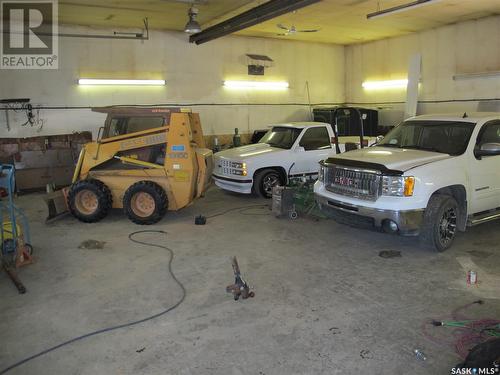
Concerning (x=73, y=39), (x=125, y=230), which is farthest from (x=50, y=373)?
(x=73, y=39)

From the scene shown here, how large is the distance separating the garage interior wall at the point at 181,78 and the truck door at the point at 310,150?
5.08 meters

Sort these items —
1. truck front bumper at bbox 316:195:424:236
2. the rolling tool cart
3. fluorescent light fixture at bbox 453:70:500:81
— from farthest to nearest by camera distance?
fluorescent light fixture at bbox 453:70:500:81 < truck front bumper at bbox 316:195:424:236 < the rolling tool cart

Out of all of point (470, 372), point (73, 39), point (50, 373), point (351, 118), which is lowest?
point (50, 373)

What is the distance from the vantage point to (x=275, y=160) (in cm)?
934

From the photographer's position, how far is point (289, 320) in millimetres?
4070

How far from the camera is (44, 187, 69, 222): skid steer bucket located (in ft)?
25.8


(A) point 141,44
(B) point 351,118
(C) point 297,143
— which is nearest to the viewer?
(C) point 297,143

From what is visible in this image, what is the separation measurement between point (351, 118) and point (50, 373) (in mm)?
13514

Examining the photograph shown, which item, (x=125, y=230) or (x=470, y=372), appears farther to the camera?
(x=125, y=230)

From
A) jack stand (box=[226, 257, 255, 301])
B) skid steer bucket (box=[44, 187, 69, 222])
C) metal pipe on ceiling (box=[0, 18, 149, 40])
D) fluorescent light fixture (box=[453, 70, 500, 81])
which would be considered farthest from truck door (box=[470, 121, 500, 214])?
metal pipe on ceiling (box=[0, 18, 149, 40])

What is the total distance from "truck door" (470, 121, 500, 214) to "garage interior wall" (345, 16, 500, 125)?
22.0 feet

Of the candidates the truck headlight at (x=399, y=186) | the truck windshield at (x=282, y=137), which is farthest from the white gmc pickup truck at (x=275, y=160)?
the truck headlight at (x=399, y=186)

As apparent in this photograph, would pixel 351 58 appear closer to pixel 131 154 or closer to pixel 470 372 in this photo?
pixel 131 154

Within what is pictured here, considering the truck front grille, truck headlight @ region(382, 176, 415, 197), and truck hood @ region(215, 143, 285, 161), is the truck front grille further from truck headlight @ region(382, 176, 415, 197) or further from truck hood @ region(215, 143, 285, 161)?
truck hood @ region(215, 143, 285, 161)
